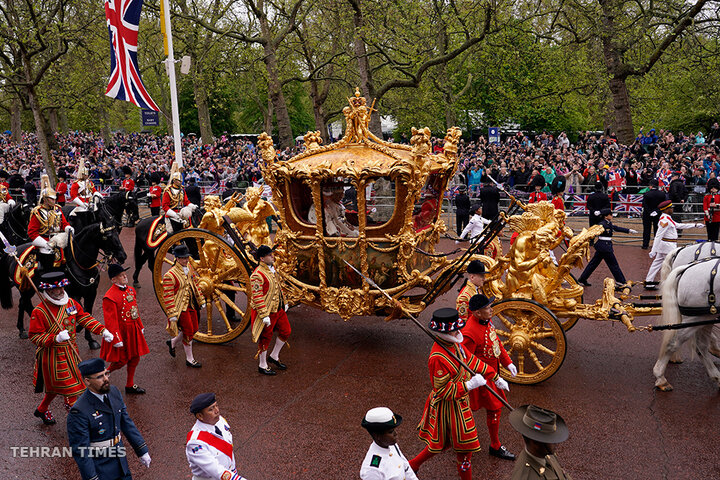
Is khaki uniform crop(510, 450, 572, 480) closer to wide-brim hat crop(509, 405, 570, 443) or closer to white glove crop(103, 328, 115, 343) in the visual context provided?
wide-brim hat crop(509, 405, 570, 443)

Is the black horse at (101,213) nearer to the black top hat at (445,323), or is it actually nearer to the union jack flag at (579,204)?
the black top hat at (445,323)

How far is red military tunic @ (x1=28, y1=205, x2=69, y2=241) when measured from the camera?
9148 mm

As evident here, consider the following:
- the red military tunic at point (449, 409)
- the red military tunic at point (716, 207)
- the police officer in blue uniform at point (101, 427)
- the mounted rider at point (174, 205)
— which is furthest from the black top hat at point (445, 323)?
the red military tunic at point (716, 207)

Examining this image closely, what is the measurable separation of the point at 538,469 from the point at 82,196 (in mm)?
12076

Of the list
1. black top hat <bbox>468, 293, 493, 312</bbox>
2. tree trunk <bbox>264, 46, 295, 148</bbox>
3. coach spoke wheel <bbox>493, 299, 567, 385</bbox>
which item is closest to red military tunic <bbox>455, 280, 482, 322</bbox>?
coach spoke wheel <bbox>493, 299, 567, 385</bbox>

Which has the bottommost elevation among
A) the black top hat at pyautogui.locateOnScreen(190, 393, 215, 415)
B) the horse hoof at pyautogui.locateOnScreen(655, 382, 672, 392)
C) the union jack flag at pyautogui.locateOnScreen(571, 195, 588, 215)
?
the horse hoof at pyautogui.locateOnScreen(655, 382, 672, 392)

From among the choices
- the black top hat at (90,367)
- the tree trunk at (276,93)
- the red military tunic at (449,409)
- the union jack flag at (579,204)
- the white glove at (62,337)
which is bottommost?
the union jack flag at (579,204)

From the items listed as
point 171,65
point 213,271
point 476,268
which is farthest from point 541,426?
point 171,65

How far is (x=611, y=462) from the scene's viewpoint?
5336 millimetres

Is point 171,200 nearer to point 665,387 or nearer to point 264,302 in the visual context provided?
point 264,302

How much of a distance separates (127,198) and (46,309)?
7.79 m

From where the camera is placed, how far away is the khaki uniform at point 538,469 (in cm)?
332

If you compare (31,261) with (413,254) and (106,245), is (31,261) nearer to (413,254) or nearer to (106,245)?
(106,245)

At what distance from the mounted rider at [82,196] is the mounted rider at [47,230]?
1.92 m
